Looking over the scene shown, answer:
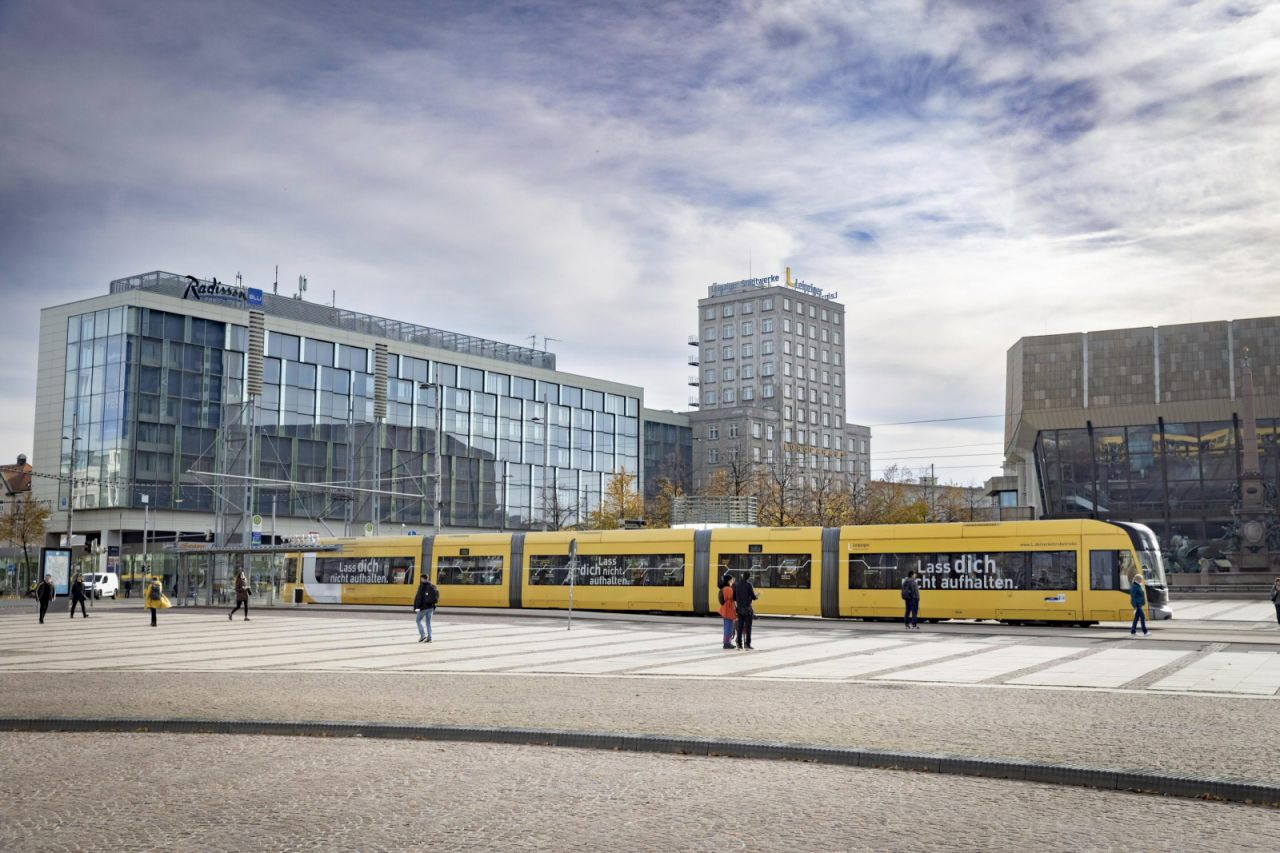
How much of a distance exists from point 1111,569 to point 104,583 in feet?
166

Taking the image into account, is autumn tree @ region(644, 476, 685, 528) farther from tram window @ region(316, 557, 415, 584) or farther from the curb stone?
the curb stone

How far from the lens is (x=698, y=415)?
121 meters

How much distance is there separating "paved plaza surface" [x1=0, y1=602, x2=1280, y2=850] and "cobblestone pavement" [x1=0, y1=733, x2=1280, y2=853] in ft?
0.11

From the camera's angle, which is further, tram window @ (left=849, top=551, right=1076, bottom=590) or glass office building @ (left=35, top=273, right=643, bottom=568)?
glass office building @ (left=35, top=273, right=643, bottom=568)

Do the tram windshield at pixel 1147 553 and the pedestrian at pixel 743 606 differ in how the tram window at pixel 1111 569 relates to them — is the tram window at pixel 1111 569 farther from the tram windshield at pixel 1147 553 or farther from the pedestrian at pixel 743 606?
the pedestrian at pixel 743 606

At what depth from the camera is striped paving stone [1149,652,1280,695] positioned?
15742 millimetres

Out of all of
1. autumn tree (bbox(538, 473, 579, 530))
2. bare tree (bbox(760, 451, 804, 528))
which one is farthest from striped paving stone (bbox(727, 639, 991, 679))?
autumn tree (bbox(538, 473, 579, 530))

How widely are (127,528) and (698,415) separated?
218ft

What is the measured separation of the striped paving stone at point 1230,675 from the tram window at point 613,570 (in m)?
18.7

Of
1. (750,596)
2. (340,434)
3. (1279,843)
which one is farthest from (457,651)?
(340,434)

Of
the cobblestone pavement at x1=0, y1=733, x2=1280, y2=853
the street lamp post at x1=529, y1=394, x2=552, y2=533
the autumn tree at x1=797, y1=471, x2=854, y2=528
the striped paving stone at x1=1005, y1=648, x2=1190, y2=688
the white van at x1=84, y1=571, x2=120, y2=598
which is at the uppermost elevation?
the street lamp post at x1=529, y1=394, x2=552, y2=533

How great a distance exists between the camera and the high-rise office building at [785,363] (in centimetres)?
13700

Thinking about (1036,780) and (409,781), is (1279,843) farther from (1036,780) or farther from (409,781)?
(409,781)

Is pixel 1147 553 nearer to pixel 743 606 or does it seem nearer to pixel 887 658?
pixel 887 658
